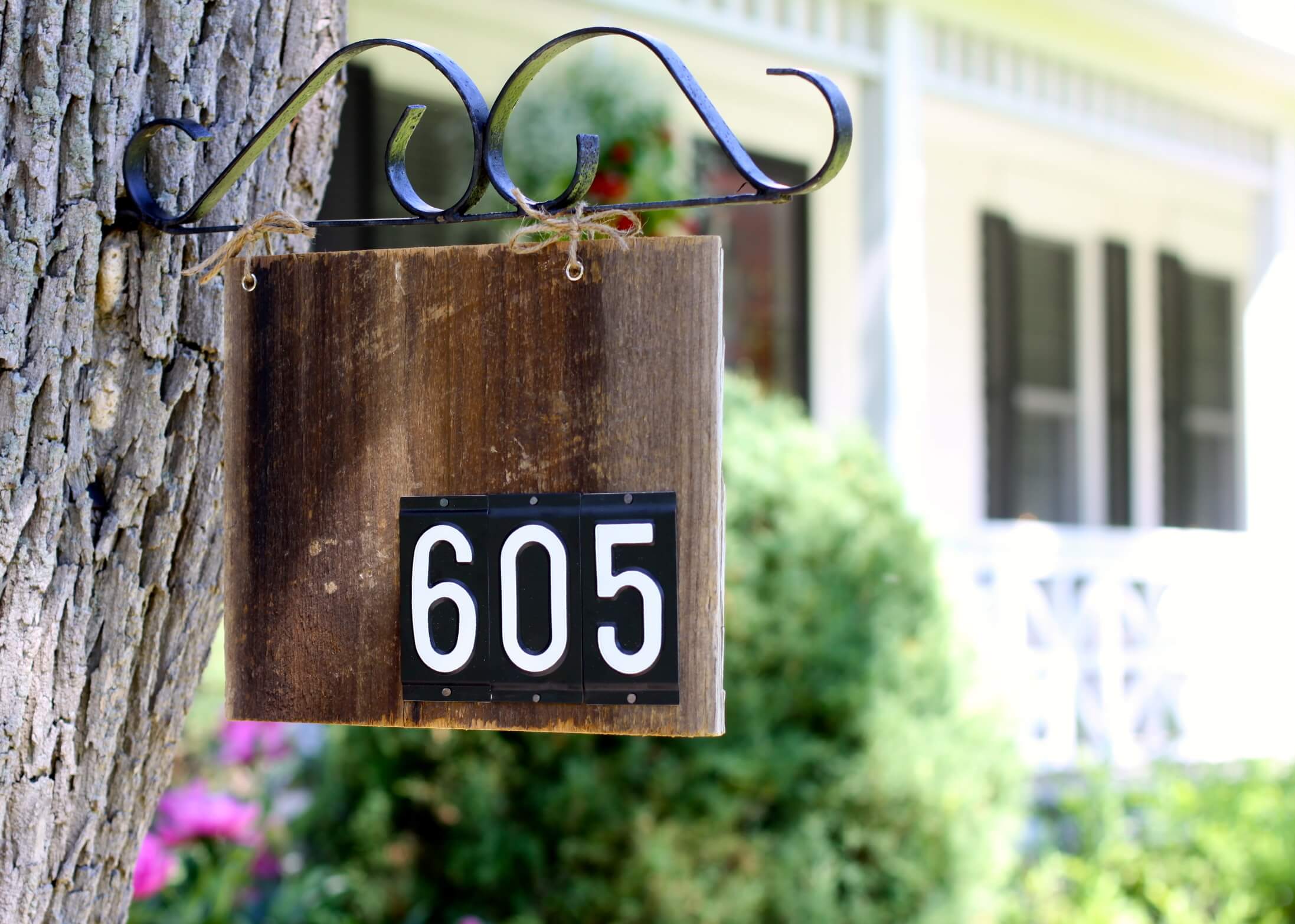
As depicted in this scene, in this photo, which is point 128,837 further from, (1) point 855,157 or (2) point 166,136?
(1) point 855,157

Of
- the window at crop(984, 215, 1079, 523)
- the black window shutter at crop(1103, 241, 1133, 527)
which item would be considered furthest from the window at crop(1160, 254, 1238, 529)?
the window at crop(984, 215, 1079, 523)

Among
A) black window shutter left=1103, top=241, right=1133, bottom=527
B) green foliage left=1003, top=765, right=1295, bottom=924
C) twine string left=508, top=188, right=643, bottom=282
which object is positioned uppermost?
black window shutter left=1103, top=241, right=1133, bottom=527

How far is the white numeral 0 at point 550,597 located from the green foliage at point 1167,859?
12.2 feet

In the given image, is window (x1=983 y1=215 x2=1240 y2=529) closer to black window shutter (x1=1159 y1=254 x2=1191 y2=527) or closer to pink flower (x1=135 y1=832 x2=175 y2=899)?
black window shutter (x1=1159 y1=254 x2=1191 y2=527)

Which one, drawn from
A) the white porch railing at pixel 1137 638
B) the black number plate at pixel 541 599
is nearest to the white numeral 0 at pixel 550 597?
the black number plate at pixel 541 599

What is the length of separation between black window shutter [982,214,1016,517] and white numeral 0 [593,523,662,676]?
22.8 feet

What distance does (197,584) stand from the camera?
1479mm

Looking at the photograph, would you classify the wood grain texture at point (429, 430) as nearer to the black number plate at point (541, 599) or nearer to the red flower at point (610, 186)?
the black number plate at point (541, 599)

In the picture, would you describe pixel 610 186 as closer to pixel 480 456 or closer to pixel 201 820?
pixel 201 820

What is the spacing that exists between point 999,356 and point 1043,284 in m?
0.66

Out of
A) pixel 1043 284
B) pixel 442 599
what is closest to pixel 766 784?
pixel 442 599

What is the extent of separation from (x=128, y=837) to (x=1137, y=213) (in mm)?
Answer: 8466

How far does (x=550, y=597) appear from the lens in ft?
4.12

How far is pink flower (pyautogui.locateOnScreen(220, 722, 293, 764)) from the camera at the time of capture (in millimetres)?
4254
